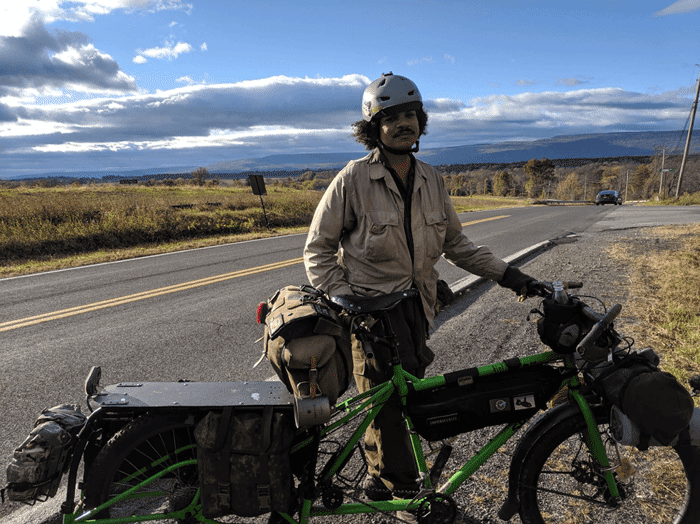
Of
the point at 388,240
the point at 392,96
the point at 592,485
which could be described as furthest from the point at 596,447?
the point at 392,96

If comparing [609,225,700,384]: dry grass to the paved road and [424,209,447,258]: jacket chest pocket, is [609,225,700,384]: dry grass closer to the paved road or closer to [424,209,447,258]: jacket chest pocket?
[424,209,447,258]: jacket chest pocket

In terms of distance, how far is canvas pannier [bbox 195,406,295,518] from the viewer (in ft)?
6.69

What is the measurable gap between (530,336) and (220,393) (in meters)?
3.77

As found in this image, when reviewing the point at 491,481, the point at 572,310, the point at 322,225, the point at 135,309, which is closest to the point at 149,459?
the point at 322,225

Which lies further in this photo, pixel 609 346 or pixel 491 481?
pixel 491 481

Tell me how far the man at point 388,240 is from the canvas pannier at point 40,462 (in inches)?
54.8

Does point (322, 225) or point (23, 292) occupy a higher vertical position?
point (322, 225)

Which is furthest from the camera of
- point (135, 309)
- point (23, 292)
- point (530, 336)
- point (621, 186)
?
point (621, 186)

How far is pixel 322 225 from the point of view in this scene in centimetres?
237

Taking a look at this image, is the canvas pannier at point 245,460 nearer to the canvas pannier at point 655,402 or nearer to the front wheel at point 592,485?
the front wheel at point 592,485

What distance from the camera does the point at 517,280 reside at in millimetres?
2553

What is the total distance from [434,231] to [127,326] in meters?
4.81

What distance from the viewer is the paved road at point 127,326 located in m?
4.22

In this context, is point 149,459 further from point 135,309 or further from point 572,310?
point 135,309
